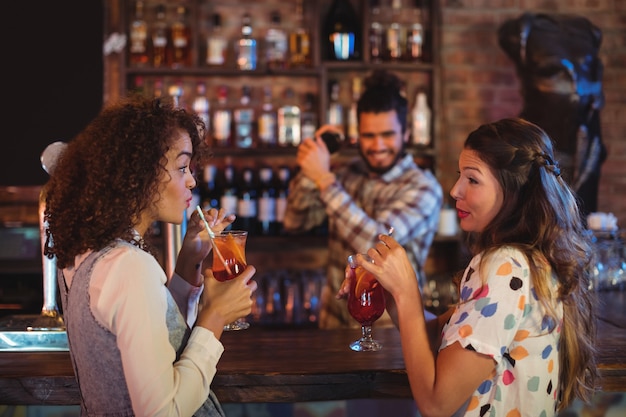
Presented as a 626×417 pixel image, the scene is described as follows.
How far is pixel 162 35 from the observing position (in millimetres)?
3834

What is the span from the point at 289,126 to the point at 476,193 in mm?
2411

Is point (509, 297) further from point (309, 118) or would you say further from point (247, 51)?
point (247, 51)

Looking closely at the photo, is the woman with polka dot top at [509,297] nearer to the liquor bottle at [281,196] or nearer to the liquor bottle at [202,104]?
the liquor bottle at [281,196]

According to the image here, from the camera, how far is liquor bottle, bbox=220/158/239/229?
3664 millimetres

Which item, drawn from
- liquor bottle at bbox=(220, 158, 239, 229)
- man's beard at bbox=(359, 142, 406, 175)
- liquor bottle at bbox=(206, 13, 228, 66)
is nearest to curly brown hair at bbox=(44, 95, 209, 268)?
man's beard at bbox=(359, 142, 406, 175)

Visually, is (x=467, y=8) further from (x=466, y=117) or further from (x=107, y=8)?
(x=107, y=8)

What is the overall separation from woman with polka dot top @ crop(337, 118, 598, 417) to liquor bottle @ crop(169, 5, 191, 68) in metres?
2.65

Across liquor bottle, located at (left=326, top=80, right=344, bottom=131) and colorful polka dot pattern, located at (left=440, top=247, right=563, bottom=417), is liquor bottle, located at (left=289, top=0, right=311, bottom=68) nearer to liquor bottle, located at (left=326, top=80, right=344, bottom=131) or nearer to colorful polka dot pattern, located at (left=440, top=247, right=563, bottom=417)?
liquor bottle, located at (left=326, top=80, right=344, bottom=131)

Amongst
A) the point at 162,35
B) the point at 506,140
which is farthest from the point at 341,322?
the point at 162,35

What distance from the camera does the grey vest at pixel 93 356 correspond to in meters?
1.28

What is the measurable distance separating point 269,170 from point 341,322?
1092 mm

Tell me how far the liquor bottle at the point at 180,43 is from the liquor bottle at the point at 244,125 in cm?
38

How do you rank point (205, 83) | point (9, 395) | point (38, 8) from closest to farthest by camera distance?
1. point (9, 395)
2. point (38, 8)
3. point (205, 83)

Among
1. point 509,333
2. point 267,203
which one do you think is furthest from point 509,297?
point 267,203
